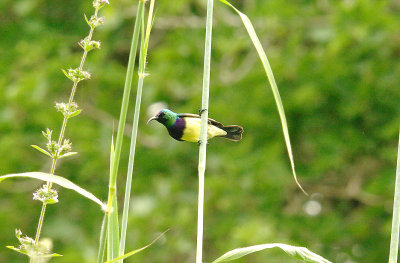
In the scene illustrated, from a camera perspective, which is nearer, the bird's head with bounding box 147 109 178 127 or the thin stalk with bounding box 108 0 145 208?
the thin stalk with bounding box 108 0 145 208

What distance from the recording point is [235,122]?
594 centimetres

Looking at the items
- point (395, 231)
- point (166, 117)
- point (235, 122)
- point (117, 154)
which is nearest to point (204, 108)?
point (117, 154)

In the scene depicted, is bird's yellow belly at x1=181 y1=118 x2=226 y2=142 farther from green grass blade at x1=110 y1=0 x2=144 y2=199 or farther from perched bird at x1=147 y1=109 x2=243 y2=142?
green grass blade at x1=110 y1=0 x2=144 y2=199

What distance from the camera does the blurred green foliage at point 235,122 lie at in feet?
18.7

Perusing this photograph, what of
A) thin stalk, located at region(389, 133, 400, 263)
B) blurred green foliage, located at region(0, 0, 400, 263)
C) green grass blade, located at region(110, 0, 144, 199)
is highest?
blurred green foliage, located at region(0, 0, 400, 263)

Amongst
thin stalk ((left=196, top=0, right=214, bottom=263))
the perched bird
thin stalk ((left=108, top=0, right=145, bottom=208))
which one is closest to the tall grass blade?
thin stalk ((left=108, top=0, right=145, bottom=208))

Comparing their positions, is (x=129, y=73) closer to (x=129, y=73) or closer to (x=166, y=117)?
(x=129, y=73)

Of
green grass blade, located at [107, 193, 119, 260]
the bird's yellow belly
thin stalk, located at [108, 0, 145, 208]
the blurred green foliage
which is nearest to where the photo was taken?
thin stalk, located at [108, 0, 145, 208]

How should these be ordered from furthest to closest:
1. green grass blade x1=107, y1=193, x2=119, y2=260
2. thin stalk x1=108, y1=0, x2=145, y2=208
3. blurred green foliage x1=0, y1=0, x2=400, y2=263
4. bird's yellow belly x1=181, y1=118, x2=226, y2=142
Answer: blurred green foliage x1=0, y1=0, x2=400, y2=263
bird's yellow belly x1=181, y1=118, x2=226, y2=142
green grass blade x1=107, y1=193, x2=119, y2=260
thin stalk x1=108, y1=0, x2=145, y2=208

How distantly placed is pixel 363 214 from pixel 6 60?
3.14 m

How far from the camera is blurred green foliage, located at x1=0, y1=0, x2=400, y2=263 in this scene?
5.70 meters

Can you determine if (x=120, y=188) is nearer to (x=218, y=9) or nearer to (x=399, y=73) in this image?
(x=218, y=9)

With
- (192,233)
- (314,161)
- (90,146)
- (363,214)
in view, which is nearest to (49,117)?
(90,146)

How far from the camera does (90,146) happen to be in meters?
5.95
